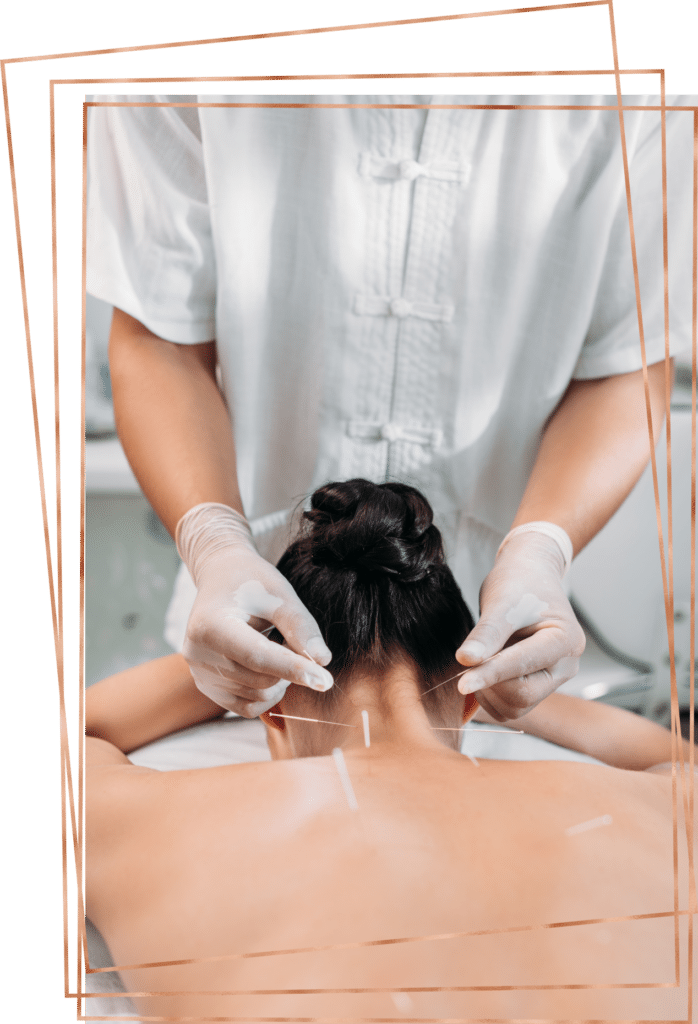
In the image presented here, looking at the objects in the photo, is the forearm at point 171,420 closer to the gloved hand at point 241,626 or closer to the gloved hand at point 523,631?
the gloved hand at point 241,626

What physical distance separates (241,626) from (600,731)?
0.43m

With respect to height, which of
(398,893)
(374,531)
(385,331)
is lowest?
(398,893)

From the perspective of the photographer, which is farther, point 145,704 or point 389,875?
point 145,704

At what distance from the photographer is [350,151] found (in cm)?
91

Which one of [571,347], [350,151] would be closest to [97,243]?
[350,151]

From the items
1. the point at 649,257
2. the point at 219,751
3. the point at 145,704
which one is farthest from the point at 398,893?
the point at 649,257

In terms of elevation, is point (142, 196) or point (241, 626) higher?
point (142, 196)

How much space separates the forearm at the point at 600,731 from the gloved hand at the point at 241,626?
0.23 m

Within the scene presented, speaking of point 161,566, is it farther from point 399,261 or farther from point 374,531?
point 399,261

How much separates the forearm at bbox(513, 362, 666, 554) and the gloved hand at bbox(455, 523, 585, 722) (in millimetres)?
30

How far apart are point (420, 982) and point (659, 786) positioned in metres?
0.34

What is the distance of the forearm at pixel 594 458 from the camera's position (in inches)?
36.7

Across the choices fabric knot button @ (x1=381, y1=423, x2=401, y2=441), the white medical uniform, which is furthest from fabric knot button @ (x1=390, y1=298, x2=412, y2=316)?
A: fabric knot button @ (x1=381, y1=423, x2=401, y2=441)

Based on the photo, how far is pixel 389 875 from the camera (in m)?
0.82
